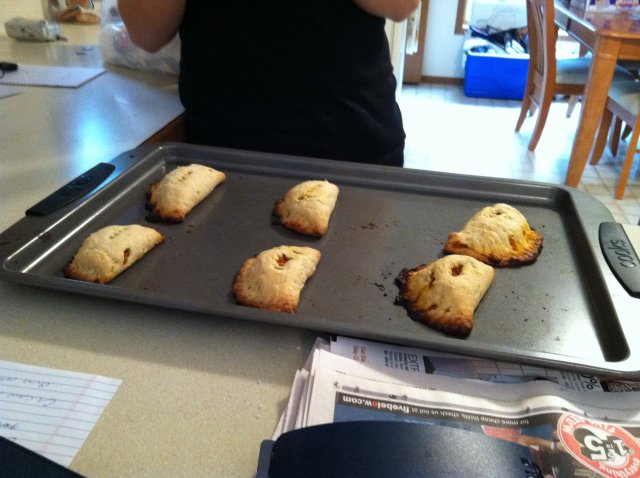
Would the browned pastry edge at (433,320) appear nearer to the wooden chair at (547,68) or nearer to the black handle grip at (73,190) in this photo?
the black handle grip at (73,190)

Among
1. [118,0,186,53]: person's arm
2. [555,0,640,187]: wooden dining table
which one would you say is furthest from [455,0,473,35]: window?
[118,0,186,53]: person's arm

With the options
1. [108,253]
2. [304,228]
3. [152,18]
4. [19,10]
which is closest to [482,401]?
[304,228]

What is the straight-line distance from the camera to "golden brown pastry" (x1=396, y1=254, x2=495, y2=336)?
26.5 inches

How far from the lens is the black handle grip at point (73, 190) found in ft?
2.73

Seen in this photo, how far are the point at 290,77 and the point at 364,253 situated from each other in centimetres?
44

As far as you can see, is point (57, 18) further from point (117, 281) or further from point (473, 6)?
point (473, 6)

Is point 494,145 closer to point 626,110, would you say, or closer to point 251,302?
point 626,110

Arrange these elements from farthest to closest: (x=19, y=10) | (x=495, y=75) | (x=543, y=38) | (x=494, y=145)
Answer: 1. (x=495, y=75)
2. (x=494, y=145)
3. (x=543, y=38)
4. (x=19, y=10)

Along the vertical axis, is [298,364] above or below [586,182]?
above

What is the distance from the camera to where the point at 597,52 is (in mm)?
2402

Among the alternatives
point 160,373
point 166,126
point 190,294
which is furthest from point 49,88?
point 160,373

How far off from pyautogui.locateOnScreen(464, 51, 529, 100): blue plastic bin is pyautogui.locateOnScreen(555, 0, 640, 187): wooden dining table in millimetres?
1003

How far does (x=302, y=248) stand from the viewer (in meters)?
0.79

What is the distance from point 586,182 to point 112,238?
2.71 metres
